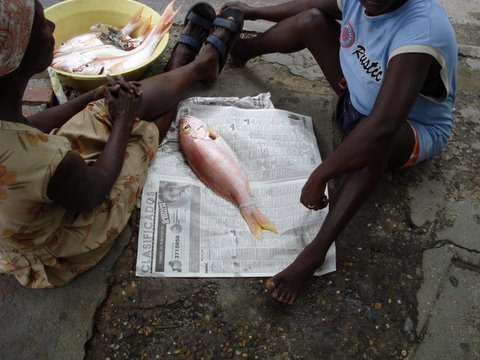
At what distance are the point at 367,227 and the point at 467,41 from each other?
6.59ft

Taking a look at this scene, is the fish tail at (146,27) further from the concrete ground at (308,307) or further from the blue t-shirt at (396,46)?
the concrete ground at (308,307)

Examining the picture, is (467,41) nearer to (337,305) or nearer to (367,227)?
(367,227)

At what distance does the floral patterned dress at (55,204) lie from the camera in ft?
4.23

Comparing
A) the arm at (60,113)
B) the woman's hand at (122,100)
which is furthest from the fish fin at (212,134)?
the arm at (60,113)

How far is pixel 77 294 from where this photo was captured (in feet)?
5.77

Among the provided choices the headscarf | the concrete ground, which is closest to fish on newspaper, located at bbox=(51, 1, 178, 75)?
the concrete ground

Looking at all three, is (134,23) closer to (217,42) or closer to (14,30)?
(217,42)

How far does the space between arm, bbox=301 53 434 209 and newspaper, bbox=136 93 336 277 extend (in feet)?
1.23

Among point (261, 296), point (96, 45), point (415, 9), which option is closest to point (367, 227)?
point (261, 296)

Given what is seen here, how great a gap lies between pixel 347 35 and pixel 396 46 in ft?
1.39

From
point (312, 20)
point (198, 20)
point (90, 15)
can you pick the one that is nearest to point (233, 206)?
point (312, 20)

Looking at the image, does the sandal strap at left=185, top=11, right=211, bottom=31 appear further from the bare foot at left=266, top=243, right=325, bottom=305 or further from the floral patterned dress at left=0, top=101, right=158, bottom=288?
the bare foot at left=266, top=243, right=325, bottom=305

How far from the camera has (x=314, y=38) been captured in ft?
7.63

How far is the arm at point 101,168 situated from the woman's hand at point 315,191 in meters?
0.75
